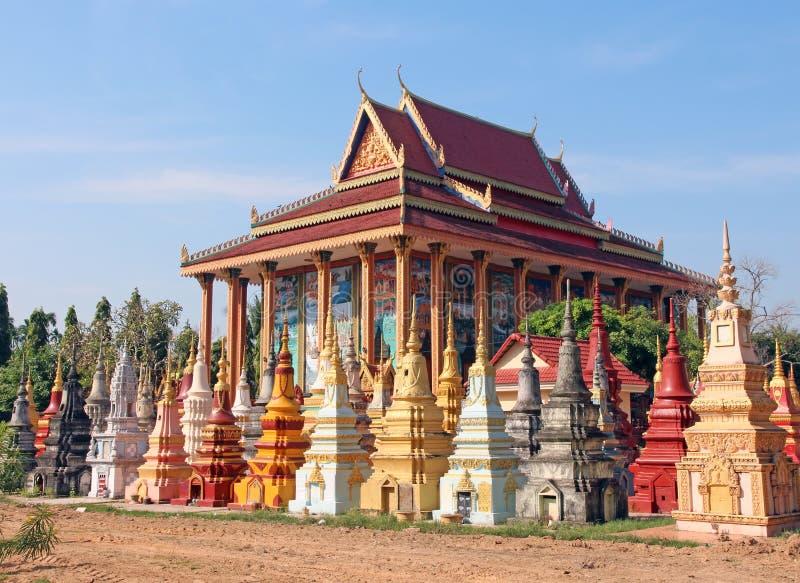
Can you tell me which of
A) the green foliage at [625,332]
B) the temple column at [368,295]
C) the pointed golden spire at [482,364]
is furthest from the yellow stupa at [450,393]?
the temple column at [368,295]

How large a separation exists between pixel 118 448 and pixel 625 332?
16554 mm

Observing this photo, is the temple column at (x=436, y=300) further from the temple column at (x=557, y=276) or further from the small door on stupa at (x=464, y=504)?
the small door on stupa at (x=464, y=504)

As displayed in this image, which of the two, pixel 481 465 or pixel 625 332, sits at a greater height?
pixel 625 332

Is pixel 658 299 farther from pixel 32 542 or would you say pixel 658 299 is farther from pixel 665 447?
pixel 32 542

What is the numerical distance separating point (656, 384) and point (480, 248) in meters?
14.0

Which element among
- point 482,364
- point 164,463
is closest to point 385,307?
point 164,463

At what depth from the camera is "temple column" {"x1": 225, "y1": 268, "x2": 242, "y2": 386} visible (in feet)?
124

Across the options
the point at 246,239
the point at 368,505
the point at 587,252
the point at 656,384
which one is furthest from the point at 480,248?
the point at 368,505

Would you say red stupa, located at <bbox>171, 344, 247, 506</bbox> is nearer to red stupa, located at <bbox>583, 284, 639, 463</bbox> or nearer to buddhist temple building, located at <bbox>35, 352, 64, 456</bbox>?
red stupa, located at <bbox>583, 284, 639, 463</bbox>

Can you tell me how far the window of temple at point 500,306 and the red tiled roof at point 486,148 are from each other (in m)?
4.51

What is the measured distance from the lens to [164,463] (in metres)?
19.7

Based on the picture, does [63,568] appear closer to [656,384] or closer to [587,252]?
[656,384]

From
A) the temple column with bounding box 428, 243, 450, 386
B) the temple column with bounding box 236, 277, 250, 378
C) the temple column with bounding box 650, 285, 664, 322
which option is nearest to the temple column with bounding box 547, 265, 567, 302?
the temple column with bounding box 428, 243, 450, 386

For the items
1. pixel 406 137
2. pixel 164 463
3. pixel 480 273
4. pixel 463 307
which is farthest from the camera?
pixel 406 137
